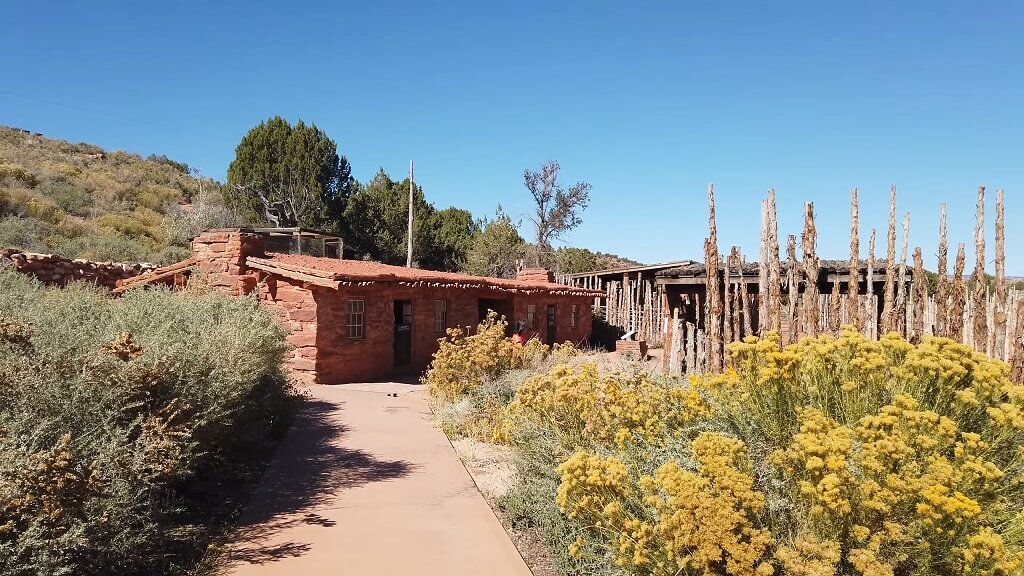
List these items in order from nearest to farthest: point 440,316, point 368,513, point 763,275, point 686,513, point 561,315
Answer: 1. point 686,513
2. point 368,513
3. point 763,275
4. point 440,316
5. point 561,315

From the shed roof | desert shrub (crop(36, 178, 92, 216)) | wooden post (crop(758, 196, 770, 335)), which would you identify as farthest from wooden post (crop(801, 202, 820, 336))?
desert shrub (crop(36, 178, 92, 216))

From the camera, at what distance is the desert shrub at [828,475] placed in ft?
8.89

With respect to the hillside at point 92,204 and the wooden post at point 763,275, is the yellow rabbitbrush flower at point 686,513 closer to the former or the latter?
the wooden post at point 763,275

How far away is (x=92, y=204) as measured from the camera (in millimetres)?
28828

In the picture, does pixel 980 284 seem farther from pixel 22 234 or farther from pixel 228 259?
pixel 22 234

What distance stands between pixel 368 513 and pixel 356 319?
26.6 feet

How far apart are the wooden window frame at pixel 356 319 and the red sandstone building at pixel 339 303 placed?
0.02m

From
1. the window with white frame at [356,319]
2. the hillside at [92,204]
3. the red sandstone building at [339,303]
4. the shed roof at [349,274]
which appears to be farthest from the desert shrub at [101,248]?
the window with white frame at [356,319]

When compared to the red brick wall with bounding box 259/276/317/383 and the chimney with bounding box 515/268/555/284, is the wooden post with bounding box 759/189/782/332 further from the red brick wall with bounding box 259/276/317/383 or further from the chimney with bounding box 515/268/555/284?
the chimney with bounding box 515/268/555/284

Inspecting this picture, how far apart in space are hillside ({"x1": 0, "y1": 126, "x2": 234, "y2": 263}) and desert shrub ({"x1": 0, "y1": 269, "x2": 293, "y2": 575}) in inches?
696

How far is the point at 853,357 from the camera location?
12.9ft

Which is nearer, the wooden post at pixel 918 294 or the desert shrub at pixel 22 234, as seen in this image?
the wooden post at pixel 918 294

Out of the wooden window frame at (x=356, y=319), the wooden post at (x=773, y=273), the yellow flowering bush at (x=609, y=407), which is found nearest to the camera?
the yellow flowering bush at (x=609, y=407)

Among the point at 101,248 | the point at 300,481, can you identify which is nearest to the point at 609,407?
the point at 300,481
